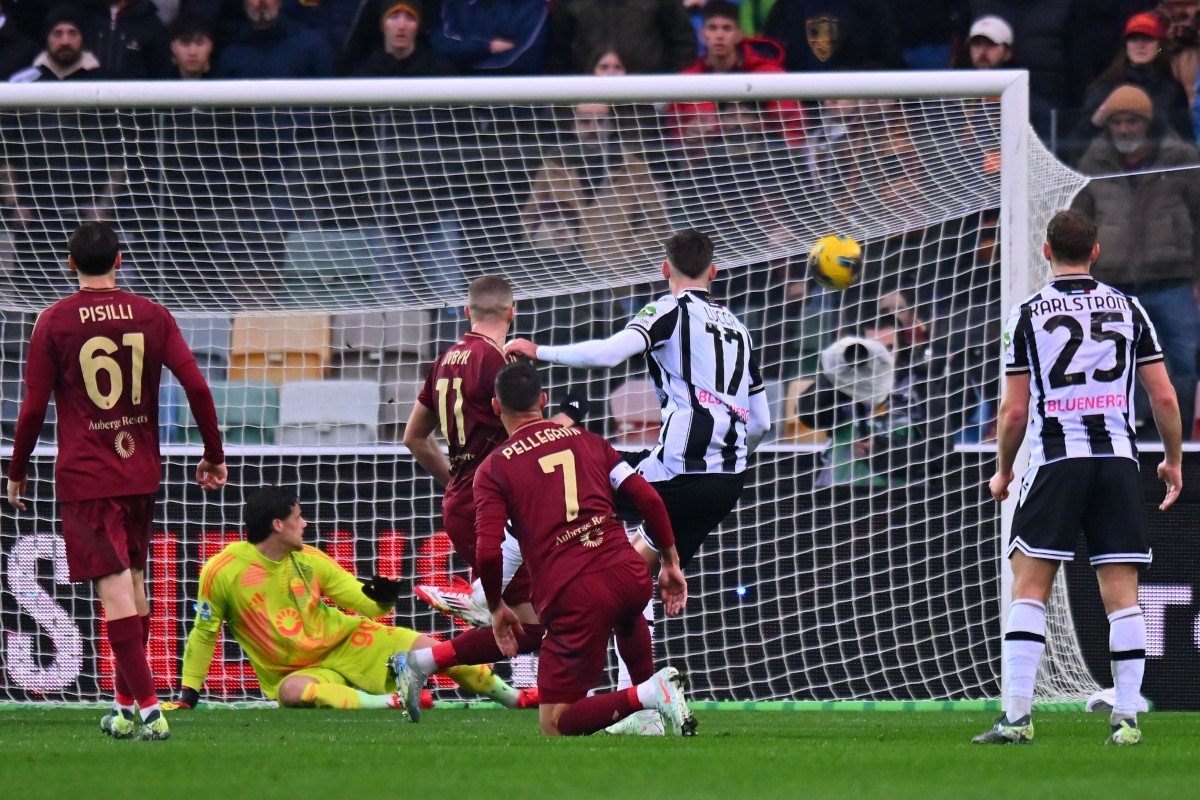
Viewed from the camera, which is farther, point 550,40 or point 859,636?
point 550,40

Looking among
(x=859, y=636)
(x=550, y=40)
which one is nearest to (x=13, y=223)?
(x=550, y=40)

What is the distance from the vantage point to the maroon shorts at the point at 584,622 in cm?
527

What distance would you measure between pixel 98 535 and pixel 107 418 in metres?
0.41

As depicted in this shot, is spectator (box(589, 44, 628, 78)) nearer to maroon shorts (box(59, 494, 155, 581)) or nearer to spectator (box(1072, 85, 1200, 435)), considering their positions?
spectator (box(1072, 85, 1200, 435))

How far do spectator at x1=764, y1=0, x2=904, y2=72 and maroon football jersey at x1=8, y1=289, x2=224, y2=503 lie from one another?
234 inches

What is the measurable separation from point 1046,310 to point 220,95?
3.89 metres

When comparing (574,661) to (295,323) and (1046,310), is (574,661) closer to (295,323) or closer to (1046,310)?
(1046,310)

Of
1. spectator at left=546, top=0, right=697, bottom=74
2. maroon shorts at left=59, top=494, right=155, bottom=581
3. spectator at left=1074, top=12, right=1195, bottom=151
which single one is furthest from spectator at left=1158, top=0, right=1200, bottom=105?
maroon shorts at left=59, top=494, right=155, bottom=581

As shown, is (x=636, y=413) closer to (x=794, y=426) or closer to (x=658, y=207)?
(x=794, y=426)

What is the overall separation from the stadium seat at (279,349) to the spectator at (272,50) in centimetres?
278

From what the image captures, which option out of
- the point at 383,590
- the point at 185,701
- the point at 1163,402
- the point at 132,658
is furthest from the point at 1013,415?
the point at 185,701

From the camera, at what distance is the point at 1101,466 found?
198 inches

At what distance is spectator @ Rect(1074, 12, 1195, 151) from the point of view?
9617 millimetres

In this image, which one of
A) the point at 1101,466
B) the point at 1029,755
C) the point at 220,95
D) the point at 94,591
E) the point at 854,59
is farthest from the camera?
the point at 854,59
